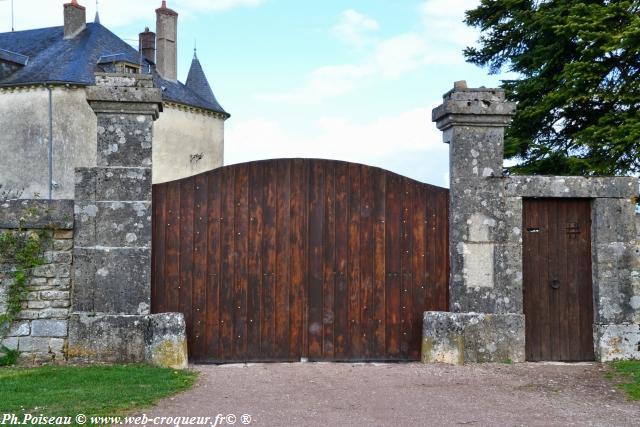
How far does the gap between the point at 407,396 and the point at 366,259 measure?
184 centimetres

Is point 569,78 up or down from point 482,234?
up

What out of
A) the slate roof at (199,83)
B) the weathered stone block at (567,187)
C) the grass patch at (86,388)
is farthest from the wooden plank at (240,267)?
the slate roof at (199,83)

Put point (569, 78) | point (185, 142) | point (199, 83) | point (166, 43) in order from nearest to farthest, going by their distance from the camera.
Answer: point (569, 78), point (185, 142), point (166, 43), point (199, 83)

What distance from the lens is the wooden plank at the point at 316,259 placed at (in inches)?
268

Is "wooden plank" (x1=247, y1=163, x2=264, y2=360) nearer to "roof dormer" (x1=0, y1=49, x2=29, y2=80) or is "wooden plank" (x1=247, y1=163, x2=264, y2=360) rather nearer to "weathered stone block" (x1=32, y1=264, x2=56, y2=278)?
"weathered stone block" (x1=32, y1=264, x2=56, y2=278)

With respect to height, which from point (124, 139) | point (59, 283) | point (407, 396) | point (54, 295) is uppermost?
point (124, 139)

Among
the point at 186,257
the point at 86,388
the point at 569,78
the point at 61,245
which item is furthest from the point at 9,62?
the point at 86,388

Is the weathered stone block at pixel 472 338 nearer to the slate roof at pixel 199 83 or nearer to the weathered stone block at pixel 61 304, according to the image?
the weathered stone block at pixel 61 304

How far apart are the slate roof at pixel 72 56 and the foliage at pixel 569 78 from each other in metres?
13.4

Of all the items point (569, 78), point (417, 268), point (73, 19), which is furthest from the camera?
point (73, 19)

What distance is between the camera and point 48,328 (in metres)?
6.50

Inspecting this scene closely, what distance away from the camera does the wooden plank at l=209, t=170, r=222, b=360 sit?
265 inches

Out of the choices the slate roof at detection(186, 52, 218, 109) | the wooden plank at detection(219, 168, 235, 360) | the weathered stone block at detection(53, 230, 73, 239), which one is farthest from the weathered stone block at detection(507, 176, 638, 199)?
the slate roof at detection(186, 52, 218, 109)

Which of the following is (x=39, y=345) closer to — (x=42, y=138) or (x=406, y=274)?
(x=406, y=274)
